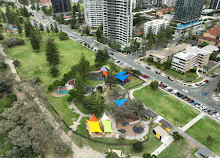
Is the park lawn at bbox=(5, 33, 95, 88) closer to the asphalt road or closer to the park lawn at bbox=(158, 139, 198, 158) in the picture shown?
the asphalt road

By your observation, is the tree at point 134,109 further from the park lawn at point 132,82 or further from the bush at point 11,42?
the bush at point 11,42

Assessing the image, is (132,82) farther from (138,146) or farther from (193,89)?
(138,146)

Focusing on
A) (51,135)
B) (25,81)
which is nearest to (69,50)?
(25,81)

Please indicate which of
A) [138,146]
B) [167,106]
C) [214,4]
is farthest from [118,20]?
[214,4]

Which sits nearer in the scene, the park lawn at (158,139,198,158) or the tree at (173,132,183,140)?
the park lawn at (158,139,198,158)

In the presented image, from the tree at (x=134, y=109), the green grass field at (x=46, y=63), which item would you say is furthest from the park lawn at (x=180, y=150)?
the green grass field at (x=46, y=63)

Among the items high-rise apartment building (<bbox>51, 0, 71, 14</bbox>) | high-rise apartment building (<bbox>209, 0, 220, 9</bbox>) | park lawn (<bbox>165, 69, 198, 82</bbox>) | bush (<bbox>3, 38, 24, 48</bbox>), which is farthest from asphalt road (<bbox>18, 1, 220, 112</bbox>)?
high-rise apartment building (<bbox>209, 0, 220, 9</bbox>)
